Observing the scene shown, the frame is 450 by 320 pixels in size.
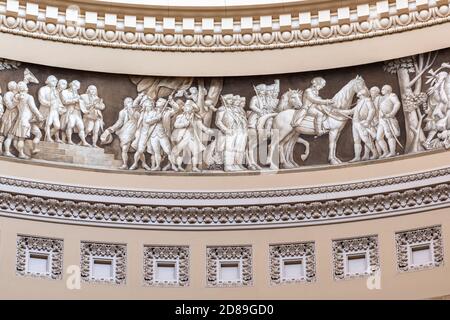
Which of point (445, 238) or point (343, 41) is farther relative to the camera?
point (343, 41)

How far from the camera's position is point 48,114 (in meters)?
25.3

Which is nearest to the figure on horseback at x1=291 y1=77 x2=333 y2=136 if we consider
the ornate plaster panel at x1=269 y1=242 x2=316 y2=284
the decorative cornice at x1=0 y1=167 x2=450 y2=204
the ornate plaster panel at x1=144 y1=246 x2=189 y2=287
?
the decorative cornice at x1=0 y1=167 x2=450 y2=204

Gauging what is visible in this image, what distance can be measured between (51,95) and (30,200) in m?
2.04

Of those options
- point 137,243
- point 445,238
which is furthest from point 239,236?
point 445,238

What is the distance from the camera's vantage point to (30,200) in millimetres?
24250

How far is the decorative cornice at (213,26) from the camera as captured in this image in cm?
2536

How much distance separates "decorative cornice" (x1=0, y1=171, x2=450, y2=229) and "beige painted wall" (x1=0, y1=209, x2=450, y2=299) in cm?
12

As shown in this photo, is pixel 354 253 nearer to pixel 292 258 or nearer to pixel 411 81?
pixel 292 258

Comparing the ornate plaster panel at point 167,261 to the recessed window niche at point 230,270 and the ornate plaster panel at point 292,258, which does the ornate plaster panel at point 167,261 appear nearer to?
the recessed window niche at point 230,270

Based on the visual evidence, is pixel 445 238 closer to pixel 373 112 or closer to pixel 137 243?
pixel 373 112

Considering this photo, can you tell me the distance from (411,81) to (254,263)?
3.85 meters

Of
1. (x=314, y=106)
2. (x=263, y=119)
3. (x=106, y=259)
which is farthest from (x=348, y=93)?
(x=106, y=259)

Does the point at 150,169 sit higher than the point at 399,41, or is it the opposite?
the point at 399,41

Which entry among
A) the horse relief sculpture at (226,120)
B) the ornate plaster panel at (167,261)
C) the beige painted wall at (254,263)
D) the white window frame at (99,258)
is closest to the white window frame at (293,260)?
the beige painted wall at (254,263)
